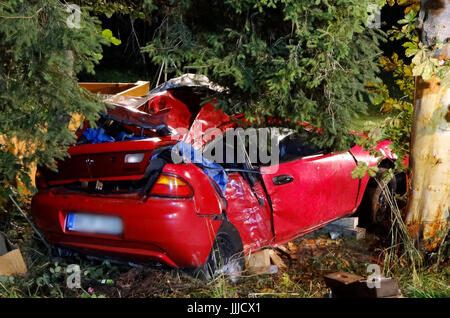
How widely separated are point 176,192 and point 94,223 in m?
0.73

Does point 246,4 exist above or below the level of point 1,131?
above

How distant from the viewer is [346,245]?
513cm

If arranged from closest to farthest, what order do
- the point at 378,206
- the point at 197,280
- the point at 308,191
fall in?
the point at 197,280 < the point at 308,191 < the point at 378,206

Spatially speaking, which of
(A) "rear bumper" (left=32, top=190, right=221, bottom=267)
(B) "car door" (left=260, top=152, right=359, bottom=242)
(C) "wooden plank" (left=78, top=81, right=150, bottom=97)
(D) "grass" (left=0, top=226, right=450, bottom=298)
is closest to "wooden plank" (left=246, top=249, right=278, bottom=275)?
(D) "grass" (left=0, top=226, right=450, bottom=298)

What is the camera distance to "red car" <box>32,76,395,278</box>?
12.9 ft

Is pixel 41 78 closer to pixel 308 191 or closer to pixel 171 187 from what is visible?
pixel 171 187

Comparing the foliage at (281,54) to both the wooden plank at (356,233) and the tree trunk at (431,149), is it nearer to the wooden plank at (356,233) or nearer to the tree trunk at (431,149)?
the tree trunk at (431,149)

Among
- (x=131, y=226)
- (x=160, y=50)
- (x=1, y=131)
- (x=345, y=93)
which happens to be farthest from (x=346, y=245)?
(x=1, y=131)

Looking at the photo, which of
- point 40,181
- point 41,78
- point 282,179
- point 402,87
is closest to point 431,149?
point 402,87

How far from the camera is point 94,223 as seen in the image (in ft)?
13.5

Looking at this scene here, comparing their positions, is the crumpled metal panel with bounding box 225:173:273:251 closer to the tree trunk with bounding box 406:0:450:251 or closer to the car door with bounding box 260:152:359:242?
the car door with bounding box 260:152:359:242

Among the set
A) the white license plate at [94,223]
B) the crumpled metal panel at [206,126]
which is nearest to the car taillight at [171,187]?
the white license plate at [94,223]
